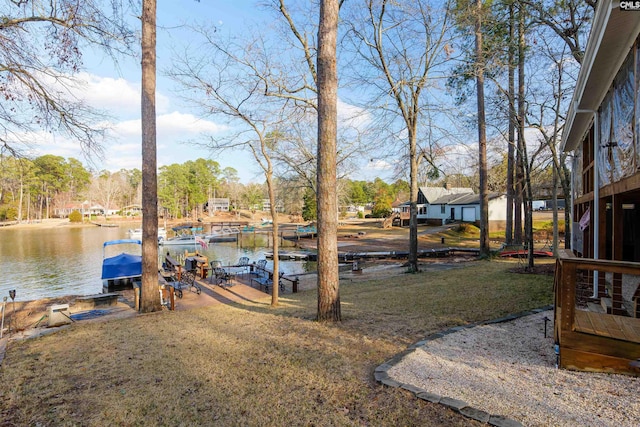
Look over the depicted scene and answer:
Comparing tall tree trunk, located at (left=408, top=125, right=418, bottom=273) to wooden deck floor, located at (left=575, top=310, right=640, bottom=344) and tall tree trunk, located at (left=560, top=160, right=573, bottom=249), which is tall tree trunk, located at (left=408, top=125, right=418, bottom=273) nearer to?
tall tree trunk, located at (left=560, top=160, right=573, bottom=249)

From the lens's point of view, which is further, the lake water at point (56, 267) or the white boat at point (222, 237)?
the white boat at point (222, 237)

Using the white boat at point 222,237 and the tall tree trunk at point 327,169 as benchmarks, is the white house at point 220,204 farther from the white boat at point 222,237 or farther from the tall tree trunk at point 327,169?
the tall tree trunk at point 327,169

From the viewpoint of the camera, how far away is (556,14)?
34.0 ft

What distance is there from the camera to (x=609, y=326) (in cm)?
363

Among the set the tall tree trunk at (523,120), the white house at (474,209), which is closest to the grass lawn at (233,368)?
the tall tree trunk at (523,120)

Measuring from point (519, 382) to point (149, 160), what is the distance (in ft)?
26.3

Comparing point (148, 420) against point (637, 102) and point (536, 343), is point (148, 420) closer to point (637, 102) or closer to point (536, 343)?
point (536, 343)

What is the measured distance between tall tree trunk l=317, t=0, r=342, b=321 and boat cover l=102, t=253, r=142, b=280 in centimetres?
1082

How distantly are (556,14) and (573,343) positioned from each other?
1093 centimetres

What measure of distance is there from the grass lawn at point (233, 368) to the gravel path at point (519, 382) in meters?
0.38

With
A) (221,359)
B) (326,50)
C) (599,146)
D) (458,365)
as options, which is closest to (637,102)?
(599,146)

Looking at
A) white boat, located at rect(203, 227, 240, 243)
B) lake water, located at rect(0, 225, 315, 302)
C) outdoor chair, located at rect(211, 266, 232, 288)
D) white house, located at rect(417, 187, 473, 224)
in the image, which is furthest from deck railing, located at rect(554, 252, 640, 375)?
white house, located at rect(417, 187, 473, 224)

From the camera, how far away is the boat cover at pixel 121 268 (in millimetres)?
13320

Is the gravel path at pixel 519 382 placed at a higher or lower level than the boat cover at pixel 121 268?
higher
